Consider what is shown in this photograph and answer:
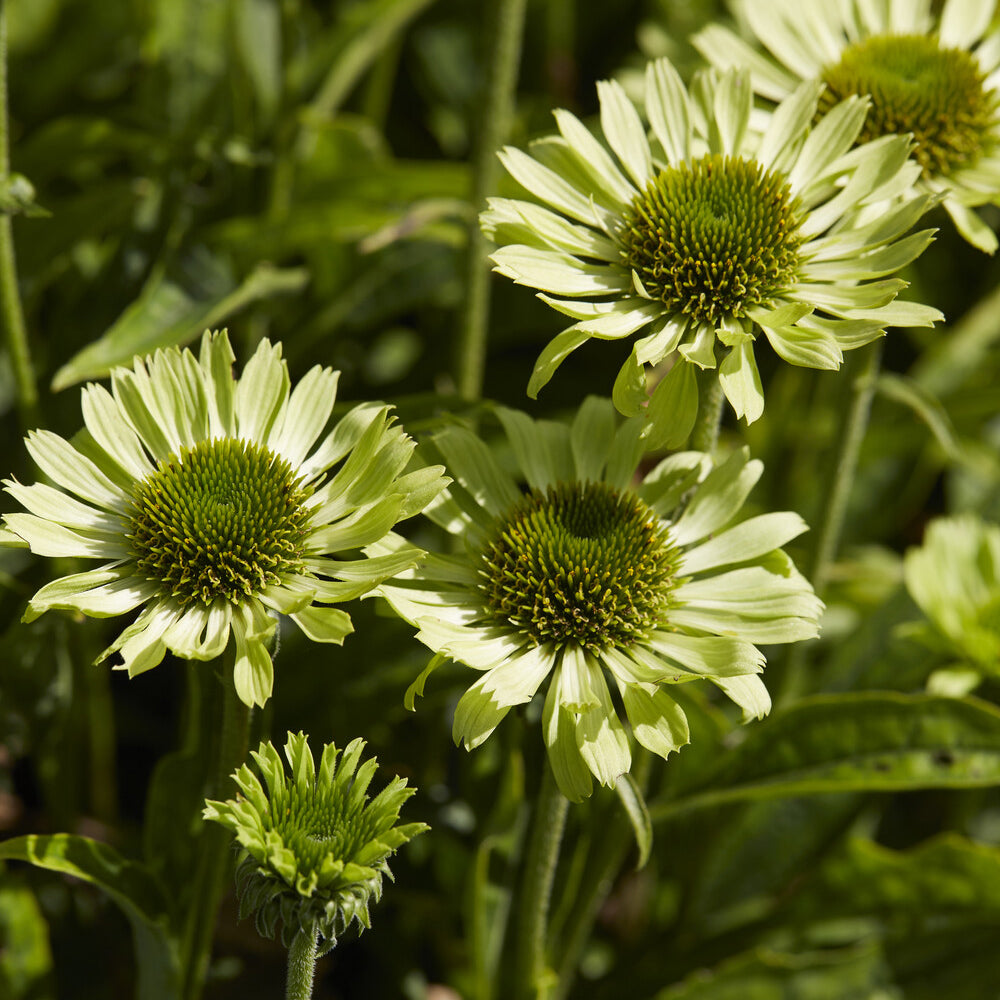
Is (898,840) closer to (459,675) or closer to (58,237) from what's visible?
(459,675)

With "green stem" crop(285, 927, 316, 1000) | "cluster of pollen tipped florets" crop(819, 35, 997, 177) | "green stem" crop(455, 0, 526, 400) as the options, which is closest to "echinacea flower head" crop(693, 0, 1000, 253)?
"cluster of pollen tipped florets" crop(819, 35, 997, 177)

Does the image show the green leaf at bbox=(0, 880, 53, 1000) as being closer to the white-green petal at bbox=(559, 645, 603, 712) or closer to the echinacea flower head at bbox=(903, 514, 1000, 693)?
the white-green petal at bbox=(559, 645, 603, 712)

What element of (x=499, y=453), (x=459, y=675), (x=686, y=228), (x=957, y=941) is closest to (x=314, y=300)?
(x=499, y=453)

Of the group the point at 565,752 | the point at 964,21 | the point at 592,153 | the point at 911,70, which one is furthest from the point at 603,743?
the point at 964,21

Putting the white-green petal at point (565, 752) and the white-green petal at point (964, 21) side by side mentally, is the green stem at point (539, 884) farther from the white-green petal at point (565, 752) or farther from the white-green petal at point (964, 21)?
the white-green petal at point (964, 21)

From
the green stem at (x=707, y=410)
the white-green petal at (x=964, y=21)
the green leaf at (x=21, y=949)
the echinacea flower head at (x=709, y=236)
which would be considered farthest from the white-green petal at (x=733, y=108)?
the green leaf at (x=21, y=949)

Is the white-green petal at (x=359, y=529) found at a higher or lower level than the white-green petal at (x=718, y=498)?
lower

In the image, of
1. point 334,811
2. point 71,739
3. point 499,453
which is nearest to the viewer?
point 334,811
